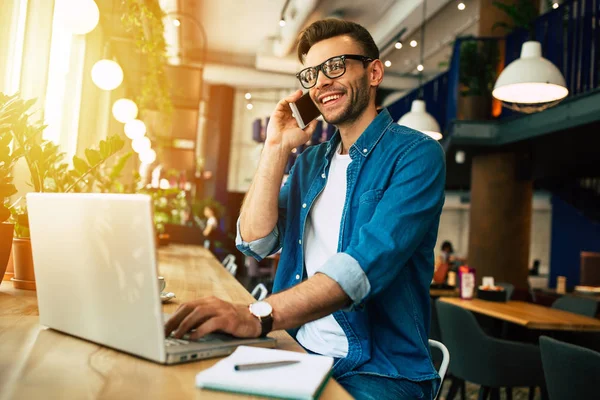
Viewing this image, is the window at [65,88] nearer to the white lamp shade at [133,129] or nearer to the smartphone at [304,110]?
the white lamp shade at [133,129]

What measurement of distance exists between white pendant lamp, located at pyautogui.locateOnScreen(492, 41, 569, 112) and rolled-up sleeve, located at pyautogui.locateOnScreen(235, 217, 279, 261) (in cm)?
298

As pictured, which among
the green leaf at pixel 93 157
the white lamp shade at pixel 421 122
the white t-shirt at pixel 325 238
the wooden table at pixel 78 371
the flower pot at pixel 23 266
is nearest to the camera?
the wooden table at pixel 78 371

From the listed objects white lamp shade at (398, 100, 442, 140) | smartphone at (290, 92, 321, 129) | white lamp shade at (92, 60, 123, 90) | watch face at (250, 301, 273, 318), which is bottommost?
watch face at (250, 301, 273, 318)

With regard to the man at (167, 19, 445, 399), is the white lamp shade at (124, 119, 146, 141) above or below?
above

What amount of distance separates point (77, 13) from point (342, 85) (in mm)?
1882

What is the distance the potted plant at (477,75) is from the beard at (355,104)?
20.5ft

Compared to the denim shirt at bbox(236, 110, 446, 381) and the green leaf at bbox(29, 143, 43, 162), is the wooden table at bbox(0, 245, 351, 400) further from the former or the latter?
the green leaf at bbox(29, 143, 43, 162)

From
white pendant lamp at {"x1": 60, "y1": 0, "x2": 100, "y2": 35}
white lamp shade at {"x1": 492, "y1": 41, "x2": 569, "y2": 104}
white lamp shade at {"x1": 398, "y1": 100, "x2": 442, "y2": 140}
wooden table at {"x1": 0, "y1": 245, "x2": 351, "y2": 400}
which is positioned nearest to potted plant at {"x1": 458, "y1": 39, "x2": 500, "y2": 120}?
white lamp shade at {"x1": 398, "y1": 100, "x2": 442, "y2": 140}

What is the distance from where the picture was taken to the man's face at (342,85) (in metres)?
1.66

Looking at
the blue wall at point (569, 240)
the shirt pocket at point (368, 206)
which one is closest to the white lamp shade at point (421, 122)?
the shirt pocket at point (368, 206)

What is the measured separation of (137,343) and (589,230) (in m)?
16.0

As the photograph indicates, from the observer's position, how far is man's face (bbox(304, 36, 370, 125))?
5.45 ft

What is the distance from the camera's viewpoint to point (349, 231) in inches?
60.2

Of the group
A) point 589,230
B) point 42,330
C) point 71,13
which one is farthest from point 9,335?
point 589,230
